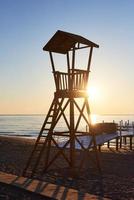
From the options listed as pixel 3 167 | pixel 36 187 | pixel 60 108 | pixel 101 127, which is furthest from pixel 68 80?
pixel 101 127

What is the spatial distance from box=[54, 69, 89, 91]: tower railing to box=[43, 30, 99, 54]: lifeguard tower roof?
1150 millimetres

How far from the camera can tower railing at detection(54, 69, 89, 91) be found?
14421mm

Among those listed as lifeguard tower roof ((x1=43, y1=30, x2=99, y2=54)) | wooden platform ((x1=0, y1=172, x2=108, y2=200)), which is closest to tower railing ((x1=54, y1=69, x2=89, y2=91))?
lifeguard tower roof ((x1=43, y1=30, x2=99, y2=54))

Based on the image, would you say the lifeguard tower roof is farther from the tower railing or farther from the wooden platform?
the wooden platform

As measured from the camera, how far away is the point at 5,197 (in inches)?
316

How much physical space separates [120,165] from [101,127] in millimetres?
21558

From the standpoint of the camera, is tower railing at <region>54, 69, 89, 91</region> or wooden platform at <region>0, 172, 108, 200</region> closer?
wooden platform at <region>0, 172, 108, 200</region>

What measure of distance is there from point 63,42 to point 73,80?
1.69 metres

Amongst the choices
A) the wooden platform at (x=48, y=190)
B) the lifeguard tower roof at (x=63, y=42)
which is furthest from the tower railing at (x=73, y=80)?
the wooden platform at (x=48, y=190)

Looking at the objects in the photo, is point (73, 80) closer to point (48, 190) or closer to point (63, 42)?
point (63, 42)

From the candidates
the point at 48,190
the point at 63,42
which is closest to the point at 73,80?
the point at 63,42

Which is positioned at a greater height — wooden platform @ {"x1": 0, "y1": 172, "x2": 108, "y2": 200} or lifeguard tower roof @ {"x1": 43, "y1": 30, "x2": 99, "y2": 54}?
lifeguard tower roof @ {"x1": 43, "y1": 30, "x2": 99, "y2": 54}

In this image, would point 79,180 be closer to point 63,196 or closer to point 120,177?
point 120,177

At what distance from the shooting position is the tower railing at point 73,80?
47.3ft
